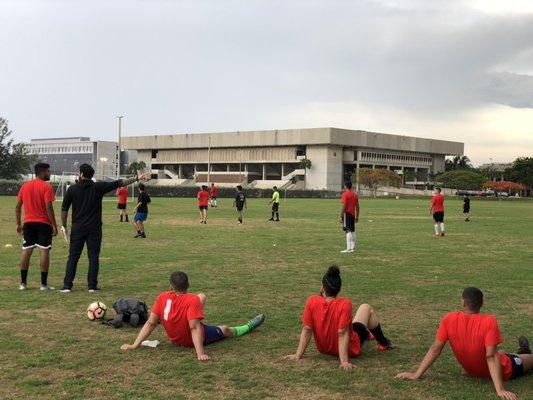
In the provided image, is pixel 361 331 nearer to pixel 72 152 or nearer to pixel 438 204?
pixel 438 204

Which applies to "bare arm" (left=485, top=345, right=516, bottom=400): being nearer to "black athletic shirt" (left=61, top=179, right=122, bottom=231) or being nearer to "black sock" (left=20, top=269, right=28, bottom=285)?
"black athletic shirt" (left=61, top=179, right=122, bottom=231)

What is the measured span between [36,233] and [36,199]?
1.83ft

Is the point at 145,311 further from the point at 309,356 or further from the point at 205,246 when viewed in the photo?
the point at 205,246

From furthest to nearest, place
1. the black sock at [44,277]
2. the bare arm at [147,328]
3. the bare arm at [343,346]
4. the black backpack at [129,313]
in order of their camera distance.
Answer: the black sock at [44,277]
the black backpack at [129,313]
the bare arm at [147,328]
the bare arm at [343,346]

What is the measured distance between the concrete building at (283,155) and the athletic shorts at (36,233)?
109 metres

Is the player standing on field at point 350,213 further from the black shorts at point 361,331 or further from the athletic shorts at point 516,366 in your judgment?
the athletic shorts at point 516,366

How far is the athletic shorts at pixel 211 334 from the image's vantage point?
6.36 m

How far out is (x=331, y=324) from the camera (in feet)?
19.0

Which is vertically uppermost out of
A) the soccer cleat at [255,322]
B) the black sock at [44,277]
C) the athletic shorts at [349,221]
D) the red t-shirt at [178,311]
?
the athletic shorts at [349,221]

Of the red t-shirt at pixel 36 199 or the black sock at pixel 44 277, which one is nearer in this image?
the red t-shirt at pixel 36 199

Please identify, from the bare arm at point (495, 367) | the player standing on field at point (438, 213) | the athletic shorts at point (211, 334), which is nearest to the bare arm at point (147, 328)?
the athletic shorts at point (211, 334)

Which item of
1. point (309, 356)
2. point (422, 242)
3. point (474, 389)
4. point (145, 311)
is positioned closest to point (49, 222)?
point (145, 311)

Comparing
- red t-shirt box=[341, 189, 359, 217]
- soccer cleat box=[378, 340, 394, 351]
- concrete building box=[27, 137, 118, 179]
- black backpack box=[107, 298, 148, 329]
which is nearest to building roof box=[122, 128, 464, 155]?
concrete building box=[27, 137, 118, 179]

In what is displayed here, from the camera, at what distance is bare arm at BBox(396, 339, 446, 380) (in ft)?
16.9
